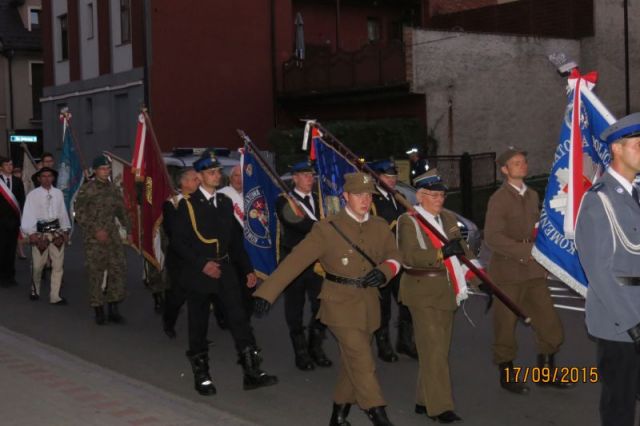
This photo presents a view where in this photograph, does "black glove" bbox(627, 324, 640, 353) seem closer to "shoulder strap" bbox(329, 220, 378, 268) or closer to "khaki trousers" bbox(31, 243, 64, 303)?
"shoulder strap" bbox(329, 220, 378, 268)

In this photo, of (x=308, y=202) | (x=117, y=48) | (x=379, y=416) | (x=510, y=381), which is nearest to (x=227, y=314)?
(x=308, y=202)

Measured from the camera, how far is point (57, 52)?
38.2 meters

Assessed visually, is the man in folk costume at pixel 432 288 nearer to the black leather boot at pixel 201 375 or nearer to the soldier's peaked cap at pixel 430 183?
the soldier's peaked cap at pixel 430 183

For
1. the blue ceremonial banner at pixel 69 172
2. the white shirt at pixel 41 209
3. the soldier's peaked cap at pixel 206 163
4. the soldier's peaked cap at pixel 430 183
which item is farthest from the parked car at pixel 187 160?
the soldier's peaked cap at pixel 430 183

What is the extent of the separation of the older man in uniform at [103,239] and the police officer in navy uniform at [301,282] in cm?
287

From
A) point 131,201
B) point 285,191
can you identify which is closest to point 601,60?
point 131,201

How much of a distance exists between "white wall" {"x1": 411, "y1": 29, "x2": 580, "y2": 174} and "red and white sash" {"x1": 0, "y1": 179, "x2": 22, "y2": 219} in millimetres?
13439

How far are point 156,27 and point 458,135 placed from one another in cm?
1088

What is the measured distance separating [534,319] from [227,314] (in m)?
2.42

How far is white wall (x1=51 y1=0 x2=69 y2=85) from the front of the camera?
37.6m

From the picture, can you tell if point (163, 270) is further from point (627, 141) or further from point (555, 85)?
point (555, 85)

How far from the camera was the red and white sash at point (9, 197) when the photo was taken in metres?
14.7

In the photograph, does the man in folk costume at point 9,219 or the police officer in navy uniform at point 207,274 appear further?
the man in folk costume at point 9,219

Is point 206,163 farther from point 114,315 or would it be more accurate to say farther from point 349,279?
point 114,315
